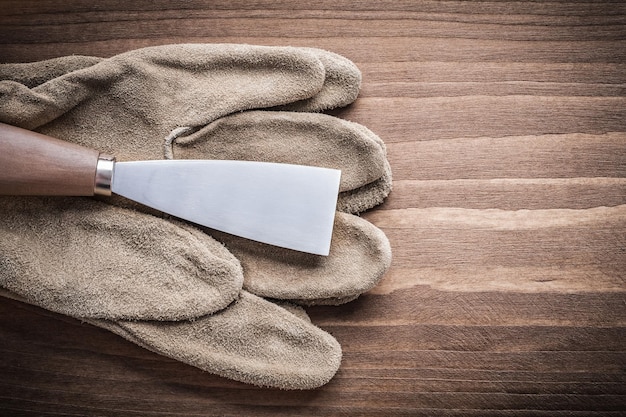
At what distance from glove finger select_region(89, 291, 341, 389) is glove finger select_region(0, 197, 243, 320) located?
17 millimetres

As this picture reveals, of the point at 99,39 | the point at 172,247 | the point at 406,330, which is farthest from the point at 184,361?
the point at 99,39

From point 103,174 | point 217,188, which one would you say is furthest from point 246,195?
point 103,174

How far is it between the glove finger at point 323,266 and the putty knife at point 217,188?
2cm

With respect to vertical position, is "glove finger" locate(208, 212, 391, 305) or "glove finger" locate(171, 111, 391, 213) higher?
"glove finger" locate(171, 111, 391, 213)

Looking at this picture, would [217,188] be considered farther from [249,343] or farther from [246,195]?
[249,343]

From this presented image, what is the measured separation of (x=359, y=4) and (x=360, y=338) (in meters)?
0.39

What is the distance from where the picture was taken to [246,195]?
550mm

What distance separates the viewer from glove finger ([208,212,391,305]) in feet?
1.81

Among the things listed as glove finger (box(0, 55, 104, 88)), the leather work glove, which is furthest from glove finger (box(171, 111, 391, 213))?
glove finger (box(0, 55, 104, 88))

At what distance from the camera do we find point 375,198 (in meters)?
0.57

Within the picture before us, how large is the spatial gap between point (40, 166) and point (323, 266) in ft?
1.03

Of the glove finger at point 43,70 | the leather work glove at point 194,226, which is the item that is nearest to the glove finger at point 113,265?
the leather work glove at point 194,226

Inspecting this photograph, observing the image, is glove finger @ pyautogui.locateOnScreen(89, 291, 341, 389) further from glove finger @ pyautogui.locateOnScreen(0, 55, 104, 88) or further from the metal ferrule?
glove finger @ pyautogui.locateOnScreen(0, 55, 104, 88)

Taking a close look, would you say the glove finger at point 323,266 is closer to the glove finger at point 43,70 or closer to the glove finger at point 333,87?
the glove finger at point 333,87
